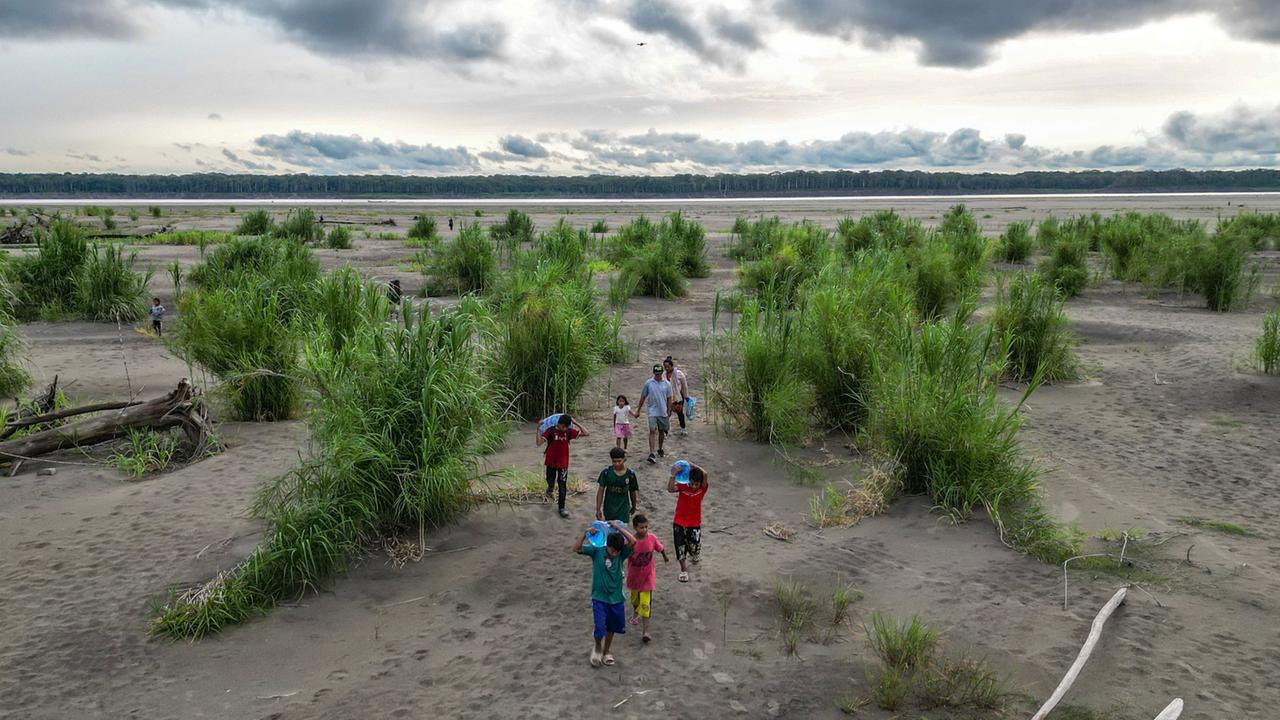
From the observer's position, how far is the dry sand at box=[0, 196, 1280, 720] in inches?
220

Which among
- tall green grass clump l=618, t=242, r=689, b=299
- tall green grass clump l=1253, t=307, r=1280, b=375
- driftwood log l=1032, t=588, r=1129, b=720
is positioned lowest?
driftwood log l=1032, t=588, r=1129, b=720

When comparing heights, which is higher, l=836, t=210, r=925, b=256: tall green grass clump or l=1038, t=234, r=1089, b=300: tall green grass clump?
l=836, t=210, r=925, b=256: tall green grass clump

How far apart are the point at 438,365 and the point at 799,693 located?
428 centimetres

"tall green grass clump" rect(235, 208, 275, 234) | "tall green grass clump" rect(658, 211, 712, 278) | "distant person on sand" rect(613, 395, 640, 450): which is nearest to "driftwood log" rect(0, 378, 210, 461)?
"distant person on sand" rect(613, 395, 640, 450)

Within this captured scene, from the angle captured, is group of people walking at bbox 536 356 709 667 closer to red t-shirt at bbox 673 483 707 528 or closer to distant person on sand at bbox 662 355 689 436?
red t-shirt at bbox 673 483 707 528

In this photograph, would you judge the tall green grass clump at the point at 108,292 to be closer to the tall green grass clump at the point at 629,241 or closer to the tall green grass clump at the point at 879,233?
the tall green grass clump at the point at 629,241

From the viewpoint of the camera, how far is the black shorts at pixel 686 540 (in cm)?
733

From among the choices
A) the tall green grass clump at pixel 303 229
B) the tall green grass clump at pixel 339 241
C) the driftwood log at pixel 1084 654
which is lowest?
the driftwood log at pixel 1084 654

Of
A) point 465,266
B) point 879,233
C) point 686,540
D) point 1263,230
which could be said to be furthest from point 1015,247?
point 686,540

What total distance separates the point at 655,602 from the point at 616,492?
1088mm

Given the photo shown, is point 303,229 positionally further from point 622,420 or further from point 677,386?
point 622,420

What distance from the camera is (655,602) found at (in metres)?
6.84

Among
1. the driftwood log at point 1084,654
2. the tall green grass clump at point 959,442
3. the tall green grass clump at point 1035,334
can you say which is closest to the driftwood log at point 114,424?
the tall green grass clump at point 959,442

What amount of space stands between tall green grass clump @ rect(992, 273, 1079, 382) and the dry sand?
114 inches
